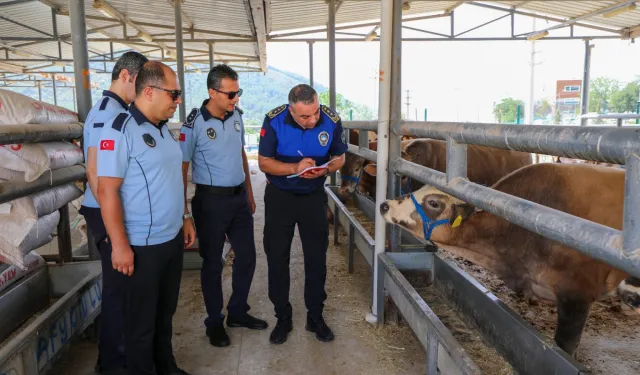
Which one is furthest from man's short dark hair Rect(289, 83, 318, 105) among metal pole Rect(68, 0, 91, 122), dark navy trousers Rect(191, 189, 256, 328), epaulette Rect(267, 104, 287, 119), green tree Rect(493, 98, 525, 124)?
green tree Rect(493, 98, 525, 124)

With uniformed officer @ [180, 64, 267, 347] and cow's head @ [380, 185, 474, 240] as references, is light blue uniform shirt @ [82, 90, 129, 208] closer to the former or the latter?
uniformed officer @ [180, 64, 267, 347]

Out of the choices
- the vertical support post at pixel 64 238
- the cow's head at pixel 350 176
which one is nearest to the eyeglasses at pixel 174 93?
the vertical support post at pixel 64 238

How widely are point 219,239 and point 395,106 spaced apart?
1617 millimetres

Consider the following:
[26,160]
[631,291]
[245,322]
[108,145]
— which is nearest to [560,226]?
[631,291]

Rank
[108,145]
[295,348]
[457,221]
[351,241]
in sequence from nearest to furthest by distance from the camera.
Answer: [108,145] → [457,221] → [295,348] → [351,241]

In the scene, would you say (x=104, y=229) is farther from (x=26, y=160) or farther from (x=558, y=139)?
(x=558, y=139)

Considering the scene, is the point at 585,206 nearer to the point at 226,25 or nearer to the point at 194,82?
the point at 226,25

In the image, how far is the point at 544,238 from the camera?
118 inches

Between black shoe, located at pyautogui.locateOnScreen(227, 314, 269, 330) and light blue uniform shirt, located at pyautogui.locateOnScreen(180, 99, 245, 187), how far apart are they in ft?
3.44

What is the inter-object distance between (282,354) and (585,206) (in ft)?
7.03

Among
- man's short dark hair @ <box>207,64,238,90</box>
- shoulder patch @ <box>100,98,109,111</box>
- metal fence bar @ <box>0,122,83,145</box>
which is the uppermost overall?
man's short dark hair @ <box>207,64,238,90</box>

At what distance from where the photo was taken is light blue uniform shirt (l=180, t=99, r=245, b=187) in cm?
348

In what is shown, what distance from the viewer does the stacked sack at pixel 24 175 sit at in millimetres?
2828

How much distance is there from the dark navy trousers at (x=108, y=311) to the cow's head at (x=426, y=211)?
1.79m
